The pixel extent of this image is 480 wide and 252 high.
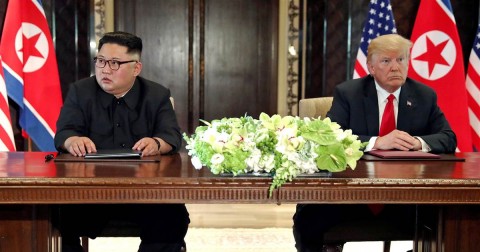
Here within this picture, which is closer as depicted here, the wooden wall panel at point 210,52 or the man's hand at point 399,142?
the man's hand at point 399,142

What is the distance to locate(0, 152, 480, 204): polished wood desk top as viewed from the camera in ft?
5.78

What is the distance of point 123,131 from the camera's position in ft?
8.93

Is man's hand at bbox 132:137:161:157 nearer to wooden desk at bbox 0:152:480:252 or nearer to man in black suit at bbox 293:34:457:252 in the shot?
wooden desk at bbox 0:152:480:252

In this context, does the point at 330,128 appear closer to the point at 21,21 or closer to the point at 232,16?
the point at 21,21

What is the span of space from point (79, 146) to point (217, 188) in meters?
0.81

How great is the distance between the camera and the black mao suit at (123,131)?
2.37 m

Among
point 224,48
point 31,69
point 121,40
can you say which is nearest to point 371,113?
point 121,40

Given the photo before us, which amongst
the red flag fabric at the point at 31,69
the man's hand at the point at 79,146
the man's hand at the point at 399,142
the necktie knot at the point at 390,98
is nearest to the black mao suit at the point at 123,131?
the man's hand at the point at 79,146

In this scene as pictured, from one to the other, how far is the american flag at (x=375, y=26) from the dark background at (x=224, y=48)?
18.9 inches

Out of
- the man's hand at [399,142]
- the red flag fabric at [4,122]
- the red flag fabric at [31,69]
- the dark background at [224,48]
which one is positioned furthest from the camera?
the dark background at [224,48]

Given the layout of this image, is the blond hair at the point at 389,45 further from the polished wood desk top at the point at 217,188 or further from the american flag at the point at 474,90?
the american flag at the point at 474,90

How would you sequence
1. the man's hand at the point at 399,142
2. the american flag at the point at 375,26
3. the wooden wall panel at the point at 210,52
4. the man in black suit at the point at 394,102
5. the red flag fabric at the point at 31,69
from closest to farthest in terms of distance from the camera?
the man's hand at the point at 399,142 → the man in black suit at the point at 394,102 → the red flag fabric at the point at 31,69 → the american flag at the point at 375,26 → the wooden wall panel at the point at 210,52

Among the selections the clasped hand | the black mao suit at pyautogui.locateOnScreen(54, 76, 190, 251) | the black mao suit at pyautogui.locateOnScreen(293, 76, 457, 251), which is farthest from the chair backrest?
the clasped hand

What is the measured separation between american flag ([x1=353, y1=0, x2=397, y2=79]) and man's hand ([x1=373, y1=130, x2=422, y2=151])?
228cm
